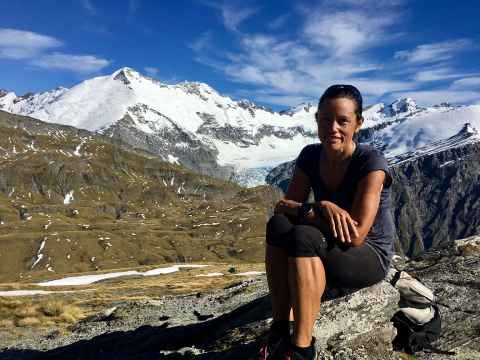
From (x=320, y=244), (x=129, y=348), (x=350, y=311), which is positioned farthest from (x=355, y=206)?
(x=129, y=348)

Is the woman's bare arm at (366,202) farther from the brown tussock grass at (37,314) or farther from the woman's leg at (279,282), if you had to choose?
the brown tussock grass at (37,314)

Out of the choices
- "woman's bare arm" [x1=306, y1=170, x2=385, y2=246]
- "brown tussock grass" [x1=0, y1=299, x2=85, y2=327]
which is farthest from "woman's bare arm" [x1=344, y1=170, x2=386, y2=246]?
"brown tussock grass" [x1=0, y1=299, x2=85, y2=327]

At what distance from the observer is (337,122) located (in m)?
9.16

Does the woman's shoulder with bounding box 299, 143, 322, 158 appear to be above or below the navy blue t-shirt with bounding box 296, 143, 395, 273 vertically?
above

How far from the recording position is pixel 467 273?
14297 mm

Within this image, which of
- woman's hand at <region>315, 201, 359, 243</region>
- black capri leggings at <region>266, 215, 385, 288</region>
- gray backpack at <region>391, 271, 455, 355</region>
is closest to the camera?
black capri leggings at <region>266, 215, 385, 288</region>

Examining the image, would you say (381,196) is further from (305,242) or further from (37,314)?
(37,314)

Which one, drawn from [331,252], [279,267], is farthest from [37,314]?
[331,252]

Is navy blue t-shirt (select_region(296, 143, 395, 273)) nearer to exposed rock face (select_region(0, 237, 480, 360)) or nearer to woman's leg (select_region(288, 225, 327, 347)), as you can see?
exposed rock face (select_region(0, 237, 480, 360))

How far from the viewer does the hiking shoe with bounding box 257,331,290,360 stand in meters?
8.12

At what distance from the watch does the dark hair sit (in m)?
2.00

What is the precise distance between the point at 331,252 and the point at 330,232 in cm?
35

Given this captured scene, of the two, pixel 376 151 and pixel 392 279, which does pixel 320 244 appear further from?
pixel 392 279

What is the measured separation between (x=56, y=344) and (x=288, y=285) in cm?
1292
